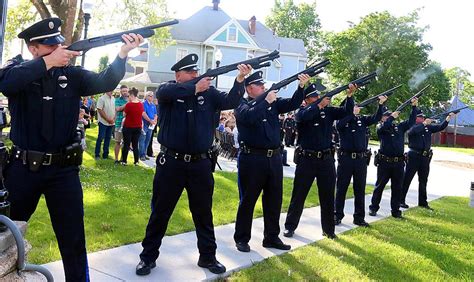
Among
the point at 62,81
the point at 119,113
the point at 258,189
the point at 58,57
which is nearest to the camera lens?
the point at 58,57

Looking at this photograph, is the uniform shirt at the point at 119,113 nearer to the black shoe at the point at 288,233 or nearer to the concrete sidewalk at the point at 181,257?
the concrete sidewalk at the point at 181,257

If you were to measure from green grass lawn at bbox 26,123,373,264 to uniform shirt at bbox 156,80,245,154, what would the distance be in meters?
1.59

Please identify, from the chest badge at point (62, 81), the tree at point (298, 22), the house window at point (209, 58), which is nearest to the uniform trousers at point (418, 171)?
the chest badge at point (62, 81)

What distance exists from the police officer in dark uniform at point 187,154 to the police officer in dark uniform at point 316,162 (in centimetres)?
211

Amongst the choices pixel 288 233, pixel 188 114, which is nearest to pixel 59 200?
pixel 188 114

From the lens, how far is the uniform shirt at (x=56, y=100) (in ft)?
11.9

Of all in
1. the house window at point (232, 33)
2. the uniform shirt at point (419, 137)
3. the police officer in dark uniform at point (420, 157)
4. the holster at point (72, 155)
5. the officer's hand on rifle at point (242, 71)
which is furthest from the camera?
the house window at point (232, 33)

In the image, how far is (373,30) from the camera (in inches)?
1934

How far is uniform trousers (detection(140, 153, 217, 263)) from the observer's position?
5.19 meters

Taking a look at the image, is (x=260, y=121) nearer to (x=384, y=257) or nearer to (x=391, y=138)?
(x=384, y=257)

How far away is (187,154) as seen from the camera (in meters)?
5.19

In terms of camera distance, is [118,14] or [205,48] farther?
[205,48]

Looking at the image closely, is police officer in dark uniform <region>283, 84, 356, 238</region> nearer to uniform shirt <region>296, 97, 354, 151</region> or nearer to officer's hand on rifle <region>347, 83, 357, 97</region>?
uniform shirt <region>296, 97, 354, 151</region>

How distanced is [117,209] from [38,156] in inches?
156
